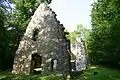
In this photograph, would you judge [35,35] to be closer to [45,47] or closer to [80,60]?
[45,47]

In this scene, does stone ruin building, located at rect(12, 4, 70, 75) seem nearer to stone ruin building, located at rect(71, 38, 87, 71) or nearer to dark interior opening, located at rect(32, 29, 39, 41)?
dark interior opening, located at rect(32, 29, 39, 41)

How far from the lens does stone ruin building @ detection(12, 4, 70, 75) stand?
1081 inches

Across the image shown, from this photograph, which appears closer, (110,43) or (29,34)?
(110,43)

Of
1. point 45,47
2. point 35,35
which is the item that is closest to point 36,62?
point 35,35

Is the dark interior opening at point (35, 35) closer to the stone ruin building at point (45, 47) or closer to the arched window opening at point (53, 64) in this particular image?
the stone ruin building at point (45, 47)

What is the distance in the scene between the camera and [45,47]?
28.4m

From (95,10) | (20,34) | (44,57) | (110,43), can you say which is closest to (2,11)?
(44,57)

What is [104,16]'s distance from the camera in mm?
43812

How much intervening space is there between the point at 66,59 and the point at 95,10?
22.8 m

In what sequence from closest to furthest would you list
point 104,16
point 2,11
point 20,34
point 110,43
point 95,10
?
point 110,43 → point 2,11 → point 20,34 → point 104,16 → point 95,10

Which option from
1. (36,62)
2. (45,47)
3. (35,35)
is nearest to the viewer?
(45,47)

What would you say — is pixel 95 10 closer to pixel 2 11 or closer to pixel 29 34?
pixel 29 34

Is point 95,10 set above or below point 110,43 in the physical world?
above

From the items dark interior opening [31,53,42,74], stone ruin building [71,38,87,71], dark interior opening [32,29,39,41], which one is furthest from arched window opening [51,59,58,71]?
stone ruin building [71,38,87,71]
